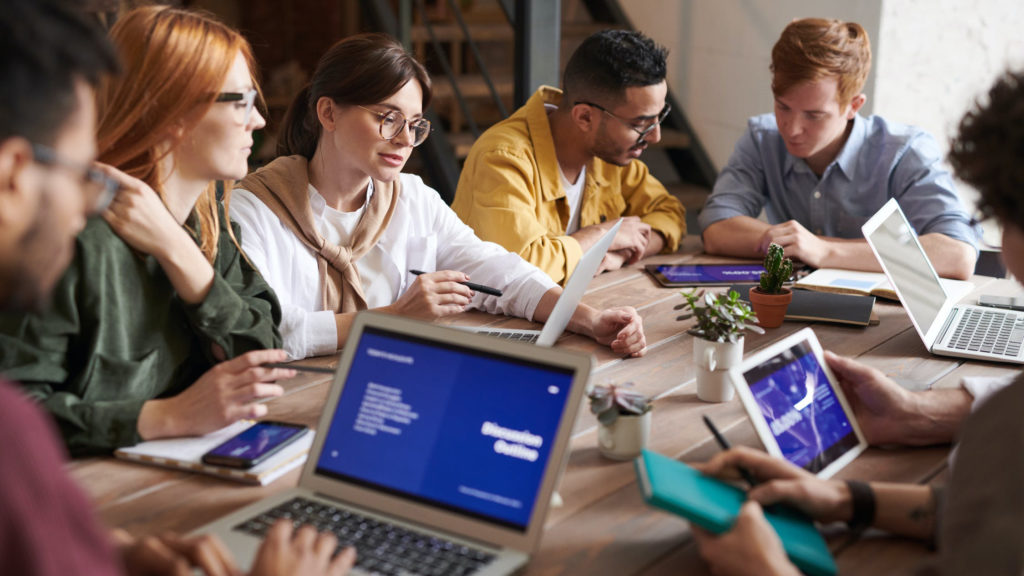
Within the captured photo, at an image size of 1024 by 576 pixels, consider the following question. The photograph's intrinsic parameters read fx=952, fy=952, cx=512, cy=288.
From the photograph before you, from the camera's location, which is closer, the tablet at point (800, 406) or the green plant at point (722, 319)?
the tablet at point (800, 406)

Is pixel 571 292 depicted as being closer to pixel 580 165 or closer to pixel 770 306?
pixel 770 306

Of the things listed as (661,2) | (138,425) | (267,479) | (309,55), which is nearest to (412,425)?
(267,479)

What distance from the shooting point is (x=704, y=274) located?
2482 mm

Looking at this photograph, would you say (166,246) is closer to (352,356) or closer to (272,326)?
(272,326)

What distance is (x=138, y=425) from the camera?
1.38 metres

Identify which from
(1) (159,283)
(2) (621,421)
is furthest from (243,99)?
(2) (621,421)

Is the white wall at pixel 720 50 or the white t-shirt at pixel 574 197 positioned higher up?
the white wall at pixel 720 50

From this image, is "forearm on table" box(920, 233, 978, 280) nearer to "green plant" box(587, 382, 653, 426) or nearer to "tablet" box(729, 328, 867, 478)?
"tablet" box(729, 328, 867, 478)

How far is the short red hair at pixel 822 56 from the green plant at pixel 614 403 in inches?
57.0

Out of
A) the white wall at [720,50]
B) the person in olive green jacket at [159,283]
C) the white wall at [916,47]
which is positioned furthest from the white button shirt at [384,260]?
the white wall at [720,50]

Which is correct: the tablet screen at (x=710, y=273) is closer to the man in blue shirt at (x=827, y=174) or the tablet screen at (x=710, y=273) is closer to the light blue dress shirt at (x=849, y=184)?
the man in blue shirt at (x=827, y=174)

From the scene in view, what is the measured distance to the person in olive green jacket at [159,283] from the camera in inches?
53.9

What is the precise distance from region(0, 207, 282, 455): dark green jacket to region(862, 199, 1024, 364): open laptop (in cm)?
126

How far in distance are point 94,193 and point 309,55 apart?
219 inches
